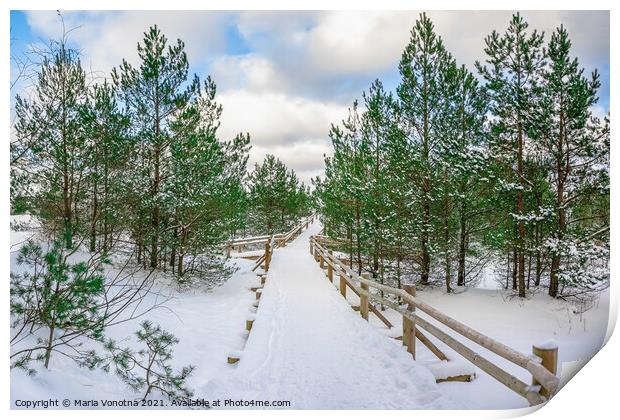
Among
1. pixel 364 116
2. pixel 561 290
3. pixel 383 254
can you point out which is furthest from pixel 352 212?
pixel 561 290

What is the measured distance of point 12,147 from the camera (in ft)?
9.23

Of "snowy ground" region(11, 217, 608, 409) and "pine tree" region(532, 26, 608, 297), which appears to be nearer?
"snowy ground" region(11, 217, 608, 409)

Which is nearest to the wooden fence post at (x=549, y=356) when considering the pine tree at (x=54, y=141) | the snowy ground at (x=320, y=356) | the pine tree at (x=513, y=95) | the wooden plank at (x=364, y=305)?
the snowy ground at (x=320, y=356)

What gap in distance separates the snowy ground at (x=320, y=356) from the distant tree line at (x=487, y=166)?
2.97 feet

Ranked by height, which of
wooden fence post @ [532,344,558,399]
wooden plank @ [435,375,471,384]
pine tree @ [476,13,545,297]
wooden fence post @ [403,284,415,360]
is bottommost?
wooden plank @ [435,375,471,384]

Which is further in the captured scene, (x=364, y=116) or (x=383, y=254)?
(x=364, y=116)

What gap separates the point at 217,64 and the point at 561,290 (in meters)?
6.74

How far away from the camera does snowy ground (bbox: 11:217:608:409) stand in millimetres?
2707

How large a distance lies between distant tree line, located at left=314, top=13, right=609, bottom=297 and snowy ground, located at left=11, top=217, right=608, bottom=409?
0.90 meters

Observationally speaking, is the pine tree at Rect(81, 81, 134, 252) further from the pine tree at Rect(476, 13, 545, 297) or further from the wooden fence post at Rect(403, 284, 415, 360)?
the pine tree at Rect(476, 13, 545, 297)

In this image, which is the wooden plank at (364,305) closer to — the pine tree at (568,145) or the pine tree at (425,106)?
the pine tree at (568,145)

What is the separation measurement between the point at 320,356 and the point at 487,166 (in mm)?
5607

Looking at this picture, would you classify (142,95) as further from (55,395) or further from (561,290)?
(561,290)

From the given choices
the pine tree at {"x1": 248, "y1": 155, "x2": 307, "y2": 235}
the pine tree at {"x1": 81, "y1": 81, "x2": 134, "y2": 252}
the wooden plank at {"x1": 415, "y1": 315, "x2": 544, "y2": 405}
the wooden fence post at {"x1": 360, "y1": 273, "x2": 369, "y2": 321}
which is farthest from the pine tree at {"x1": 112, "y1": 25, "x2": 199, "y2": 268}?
the pine tree at {"x1": 248, "y1": 155, "x2": 307, "y2": 235}
